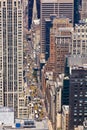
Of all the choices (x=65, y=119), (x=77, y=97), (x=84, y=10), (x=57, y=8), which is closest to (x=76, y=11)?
(x=84, y=10)

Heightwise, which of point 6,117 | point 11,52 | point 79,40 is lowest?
point 6,117

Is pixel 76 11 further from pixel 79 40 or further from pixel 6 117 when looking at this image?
pixel 6 117

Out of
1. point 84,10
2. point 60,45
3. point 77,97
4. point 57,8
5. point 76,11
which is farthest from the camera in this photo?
point 84,10

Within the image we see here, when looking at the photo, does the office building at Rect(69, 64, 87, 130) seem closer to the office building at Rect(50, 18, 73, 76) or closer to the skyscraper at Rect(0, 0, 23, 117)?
the skyscraper at Rect(0, 0, 23, 117)

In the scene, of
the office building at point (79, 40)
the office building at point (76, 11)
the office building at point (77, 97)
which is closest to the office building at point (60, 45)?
the office building at point (79, 40)

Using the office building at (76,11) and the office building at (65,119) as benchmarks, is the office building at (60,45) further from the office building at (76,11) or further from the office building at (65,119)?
the office building at (76,11)

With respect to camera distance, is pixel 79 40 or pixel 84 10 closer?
pixel 79 40

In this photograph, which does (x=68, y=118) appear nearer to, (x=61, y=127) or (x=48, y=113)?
(x=61, y=127)
